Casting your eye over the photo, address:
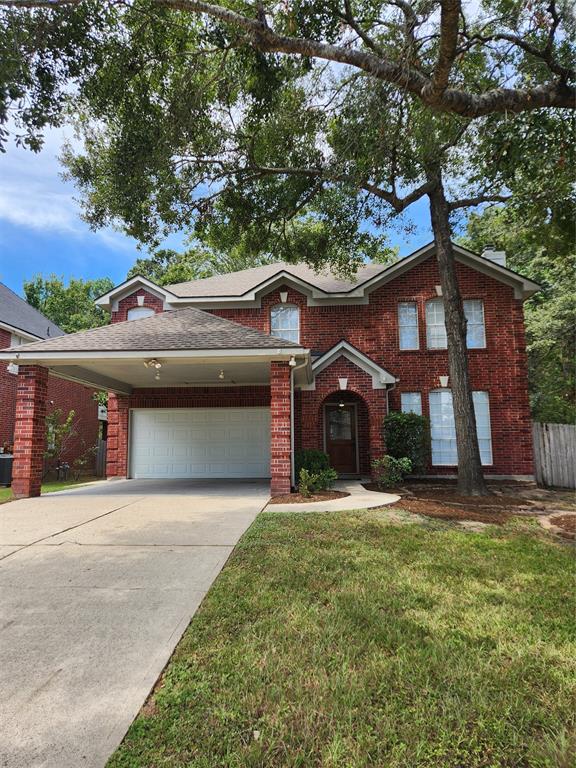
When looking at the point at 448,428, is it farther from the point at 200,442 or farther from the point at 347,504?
the point at 200,442

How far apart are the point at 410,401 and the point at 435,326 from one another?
2558mm

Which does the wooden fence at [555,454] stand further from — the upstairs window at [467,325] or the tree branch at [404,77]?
the tree branch at [404,77]

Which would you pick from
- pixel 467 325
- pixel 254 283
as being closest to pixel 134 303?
pixel 254 283

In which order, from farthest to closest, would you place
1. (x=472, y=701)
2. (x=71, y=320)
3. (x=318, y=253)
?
(x=71, y=320)
(x=318, y=253)
(x=472, y=701)

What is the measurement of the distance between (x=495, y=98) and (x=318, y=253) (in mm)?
8305

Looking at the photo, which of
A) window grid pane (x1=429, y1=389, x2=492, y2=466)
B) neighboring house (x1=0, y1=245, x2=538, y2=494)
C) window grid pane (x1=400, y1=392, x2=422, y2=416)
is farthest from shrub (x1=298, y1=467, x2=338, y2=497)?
window grid pane (x1=429, y1=389, x2=492, y2=466)

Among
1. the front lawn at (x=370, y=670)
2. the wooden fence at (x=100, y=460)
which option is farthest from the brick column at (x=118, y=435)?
the front lawn at (x=370, y=670)

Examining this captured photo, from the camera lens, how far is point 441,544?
5316 millimetres

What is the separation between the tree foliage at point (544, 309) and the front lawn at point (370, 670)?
10680 millimetres

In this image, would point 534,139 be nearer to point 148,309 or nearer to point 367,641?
point 367,641

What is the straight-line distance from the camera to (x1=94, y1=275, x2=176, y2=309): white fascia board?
1501cm

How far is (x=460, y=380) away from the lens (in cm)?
1049

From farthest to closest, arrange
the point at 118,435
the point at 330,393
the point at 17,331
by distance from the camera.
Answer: the point at 17,331
the point at 118,435
the point at 330,393

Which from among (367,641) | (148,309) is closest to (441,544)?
(367,641)
